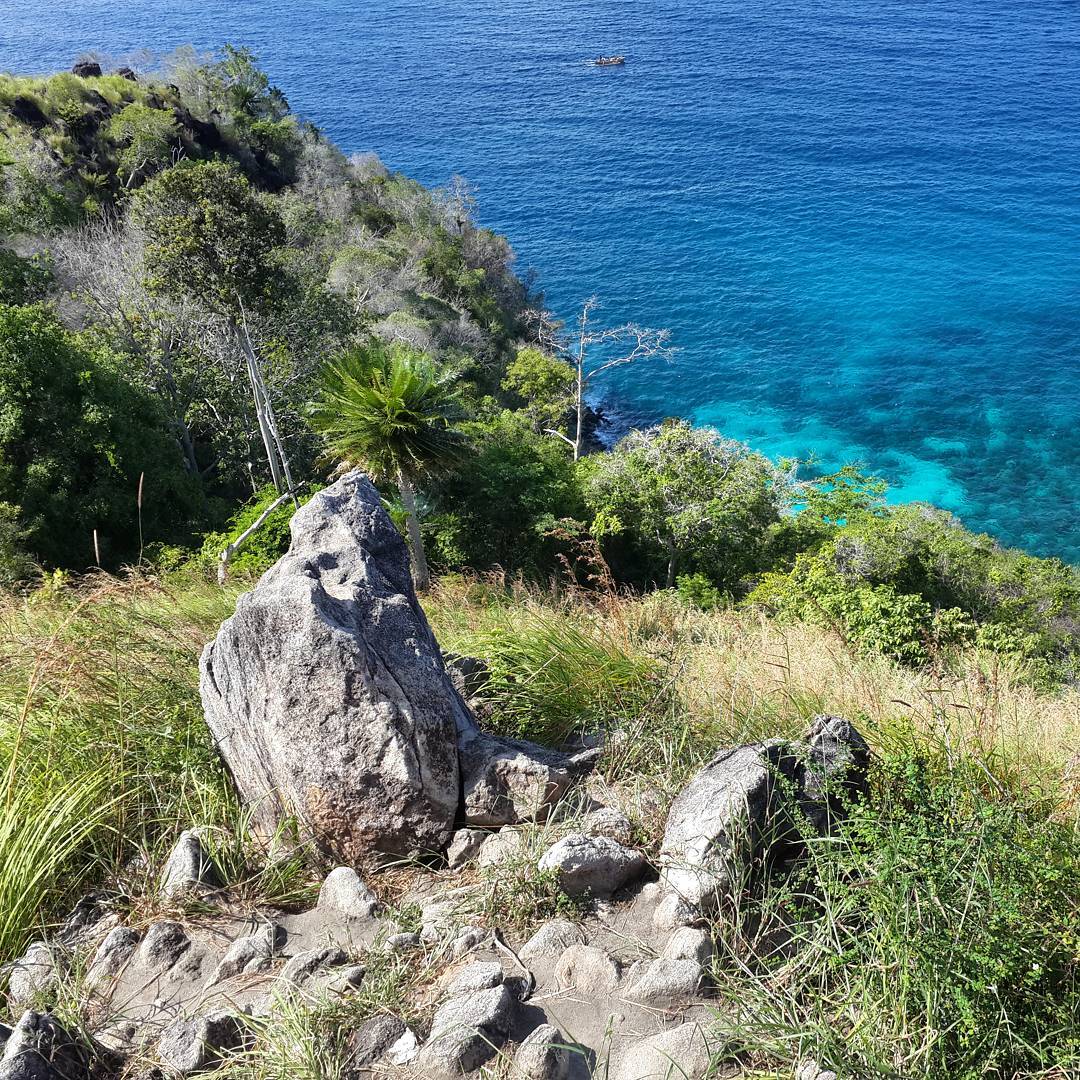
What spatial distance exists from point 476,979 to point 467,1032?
0.30m

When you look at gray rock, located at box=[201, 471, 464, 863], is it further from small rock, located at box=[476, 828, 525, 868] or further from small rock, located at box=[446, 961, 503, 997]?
small rock, located at box=[446, 961, 503, 997]

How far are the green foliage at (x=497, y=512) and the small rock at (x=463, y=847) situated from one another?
1951cm

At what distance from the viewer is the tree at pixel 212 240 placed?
19766 mm

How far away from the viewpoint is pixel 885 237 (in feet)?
202

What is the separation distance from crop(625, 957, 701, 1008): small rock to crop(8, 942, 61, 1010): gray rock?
264 cm

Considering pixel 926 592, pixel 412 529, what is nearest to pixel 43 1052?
pixel 412 529

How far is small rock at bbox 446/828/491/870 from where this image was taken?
4629 mm

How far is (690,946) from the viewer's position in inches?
150

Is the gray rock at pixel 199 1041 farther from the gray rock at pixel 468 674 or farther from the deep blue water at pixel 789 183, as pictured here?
the deep blue water at pixel 789 183

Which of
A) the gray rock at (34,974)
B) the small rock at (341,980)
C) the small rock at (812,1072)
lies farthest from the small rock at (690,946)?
the gray rock at (34,974)

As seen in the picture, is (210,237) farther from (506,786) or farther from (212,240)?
(506,786)

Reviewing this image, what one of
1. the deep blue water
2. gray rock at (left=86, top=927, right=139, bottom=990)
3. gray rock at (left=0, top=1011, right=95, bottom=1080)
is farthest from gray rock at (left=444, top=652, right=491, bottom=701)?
the deep blue water

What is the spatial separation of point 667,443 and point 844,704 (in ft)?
66.8

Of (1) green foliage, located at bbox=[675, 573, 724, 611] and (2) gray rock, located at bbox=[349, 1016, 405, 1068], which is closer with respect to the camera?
(2) gray rock, located at bbox=[349, 1016, 405, 1068]
